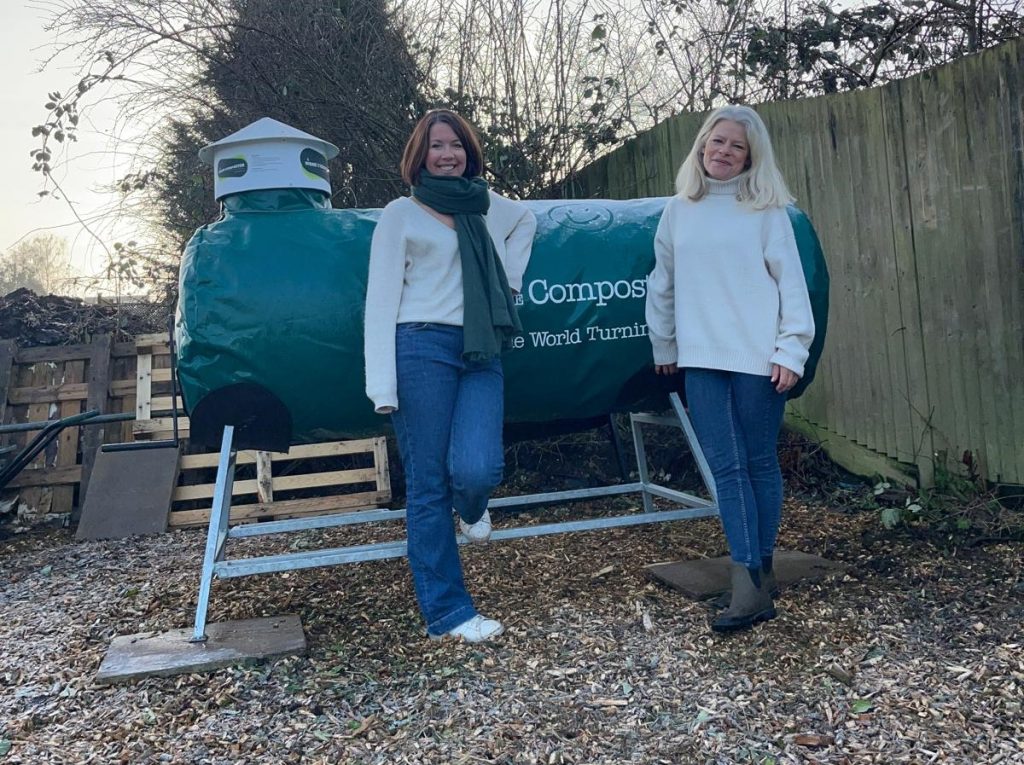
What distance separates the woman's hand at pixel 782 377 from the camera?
9.15 feet

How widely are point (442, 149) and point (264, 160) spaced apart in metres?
0.76

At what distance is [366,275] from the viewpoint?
3.12 metres

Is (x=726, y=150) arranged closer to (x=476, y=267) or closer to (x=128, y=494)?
(x=476, y=267)

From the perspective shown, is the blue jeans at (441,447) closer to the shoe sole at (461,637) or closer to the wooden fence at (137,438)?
the shoe sole at (461,637)

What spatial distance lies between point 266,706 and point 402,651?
0.48 m

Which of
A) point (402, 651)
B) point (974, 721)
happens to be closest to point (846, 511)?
point (974, 721)

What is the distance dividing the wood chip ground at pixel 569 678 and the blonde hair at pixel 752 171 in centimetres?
136

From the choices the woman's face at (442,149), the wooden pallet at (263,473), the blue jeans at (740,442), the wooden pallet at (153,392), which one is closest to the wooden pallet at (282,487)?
the wooden pallet at (263,473)

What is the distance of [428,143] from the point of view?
2.88 m

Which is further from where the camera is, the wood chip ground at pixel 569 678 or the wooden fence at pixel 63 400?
the wooden fence at pixel 63 400

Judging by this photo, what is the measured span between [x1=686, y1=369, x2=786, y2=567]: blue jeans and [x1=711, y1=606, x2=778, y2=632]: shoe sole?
157 millimetres

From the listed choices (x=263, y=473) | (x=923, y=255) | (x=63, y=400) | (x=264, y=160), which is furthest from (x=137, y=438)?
(x=923, y=255)

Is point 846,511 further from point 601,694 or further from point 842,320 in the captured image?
point 601,694

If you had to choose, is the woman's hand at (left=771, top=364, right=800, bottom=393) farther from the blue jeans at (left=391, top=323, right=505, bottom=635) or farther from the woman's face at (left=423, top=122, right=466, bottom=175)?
the woman's face at (left=423, top=122, right=466, bottom=175)
